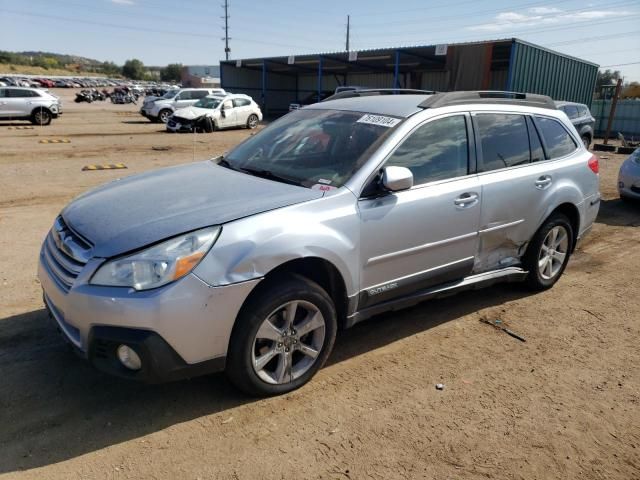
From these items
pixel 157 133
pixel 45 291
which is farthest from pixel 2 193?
pixel 157 133

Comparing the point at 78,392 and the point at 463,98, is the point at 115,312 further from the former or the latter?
the point at 463,98

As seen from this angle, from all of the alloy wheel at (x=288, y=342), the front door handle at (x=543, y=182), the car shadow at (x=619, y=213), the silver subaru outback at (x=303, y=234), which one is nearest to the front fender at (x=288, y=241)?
the silver subaru outback at (x=303, y=234)

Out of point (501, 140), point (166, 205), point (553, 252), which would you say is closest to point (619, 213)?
point (553, 252)

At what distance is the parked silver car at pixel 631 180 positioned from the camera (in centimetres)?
910

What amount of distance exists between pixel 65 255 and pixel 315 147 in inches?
72.2

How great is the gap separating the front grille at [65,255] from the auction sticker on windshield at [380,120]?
207 cm

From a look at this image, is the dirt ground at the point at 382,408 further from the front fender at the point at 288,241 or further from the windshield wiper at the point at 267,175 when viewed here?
the windshield wiper at the point at 267,175

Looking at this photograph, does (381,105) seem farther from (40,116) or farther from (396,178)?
(40,116)

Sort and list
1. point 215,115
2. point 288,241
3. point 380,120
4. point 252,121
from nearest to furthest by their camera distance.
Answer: point 288,241 < point 380,120 < point 215,115 < point 252,121

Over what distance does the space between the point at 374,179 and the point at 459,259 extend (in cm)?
106

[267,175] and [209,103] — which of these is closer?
[267,175]

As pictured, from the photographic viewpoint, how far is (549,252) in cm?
486

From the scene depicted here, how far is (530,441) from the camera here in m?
2.84

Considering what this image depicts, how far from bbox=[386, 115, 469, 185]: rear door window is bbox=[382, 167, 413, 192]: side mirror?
190mm
